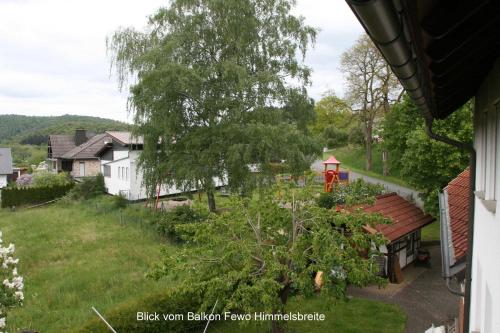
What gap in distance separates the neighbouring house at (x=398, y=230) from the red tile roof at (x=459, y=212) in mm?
3867

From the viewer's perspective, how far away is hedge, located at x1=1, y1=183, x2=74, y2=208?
1138 inches

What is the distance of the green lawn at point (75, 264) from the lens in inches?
411

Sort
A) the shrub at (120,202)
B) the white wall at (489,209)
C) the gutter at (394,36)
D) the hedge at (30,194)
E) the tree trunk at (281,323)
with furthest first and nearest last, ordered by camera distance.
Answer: the hedge at (30,194) < the shrub at (120,202) < the tree trunk at (281,323) < the white wall at (489,209) < the gutter at (394,36)

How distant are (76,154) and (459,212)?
37873mm

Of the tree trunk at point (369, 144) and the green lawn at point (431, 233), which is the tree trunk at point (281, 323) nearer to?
the green lawn at point (431, 233)

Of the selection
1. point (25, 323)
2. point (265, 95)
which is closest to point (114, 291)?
point (25, 323)

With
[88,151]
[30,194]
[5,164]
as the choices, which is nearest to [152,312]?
[30,194]

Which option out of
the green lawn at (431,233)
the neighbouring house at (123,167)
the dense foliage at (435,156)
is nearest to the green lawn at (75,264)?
the neighbouring house at (123,167)

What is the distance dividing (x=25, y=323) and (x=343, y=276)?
7767 mm

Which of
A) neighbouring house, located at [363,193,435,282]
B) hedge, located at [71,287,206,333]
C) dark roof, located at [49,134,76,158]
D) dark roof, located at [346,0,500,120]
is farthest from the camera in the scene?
dark roof, located at [49,134,76,158]

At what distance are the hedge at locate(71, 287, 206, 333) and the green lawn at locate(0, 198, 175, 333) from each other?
1.29 m

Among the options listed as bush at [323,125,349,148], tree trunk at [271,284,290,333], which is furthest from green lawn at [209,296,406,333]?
bush at [323,125,349,148]

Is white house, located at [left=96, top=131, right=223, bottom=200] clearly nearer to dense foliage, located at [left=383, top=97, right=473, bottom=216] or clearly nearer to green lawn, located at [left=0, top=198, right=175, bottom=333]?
green lawn, located at [left=0, top=198, right=175, bottom=333]

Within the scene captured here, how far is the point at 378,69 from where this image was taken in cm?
3036
